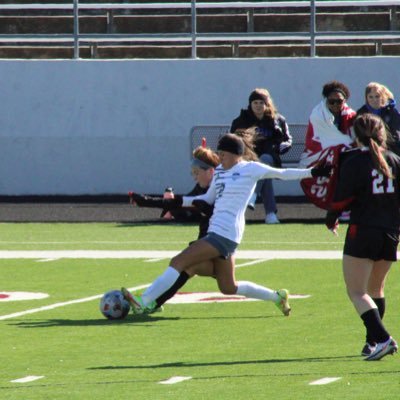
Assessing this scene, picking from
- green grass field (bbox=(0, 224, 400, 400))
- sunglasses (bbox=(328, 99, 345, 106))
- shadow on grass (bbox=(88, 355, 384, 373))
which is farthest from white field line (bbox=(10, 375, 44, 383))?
sunglasses (bbox=(328, 99, 345, 106))

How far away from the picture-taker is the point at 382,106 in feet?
56.2

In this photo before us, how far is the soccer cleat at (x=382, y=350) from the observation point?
31.6 feet

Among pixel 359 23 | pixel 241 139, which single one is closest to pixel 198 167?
pixel 241 139

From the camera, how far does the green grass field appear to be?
8.77 m

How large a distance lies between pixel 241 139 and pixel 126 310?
187 cm

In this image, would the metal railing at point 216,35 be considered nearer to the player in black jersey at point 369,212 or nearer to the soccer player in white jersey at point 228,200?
the soccer player in white jersey at point 228,200

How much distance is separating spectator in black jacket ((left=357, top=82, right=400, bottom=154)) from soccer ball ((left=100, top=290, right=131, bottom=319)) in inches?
189

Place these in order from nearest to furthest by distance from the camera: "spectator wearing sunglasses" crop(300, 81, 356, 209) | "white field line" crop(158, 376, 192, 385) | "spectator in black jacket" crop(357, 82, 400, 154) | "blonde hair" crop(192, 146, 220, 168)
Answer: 1. "white field line" crop(158, 376, 192, 385)
2. "blonde hair" crop(192, 146, 220, 168)
3. "spectator in black jacket" crop(357, 82, 400, 154)
4. "spectator wearing sunglasses" crop(300, 81, 356, 209)

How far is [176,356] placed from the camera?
1012 cm

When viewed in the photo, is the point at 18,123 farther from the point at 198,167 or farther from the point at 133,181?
the point at 198,167

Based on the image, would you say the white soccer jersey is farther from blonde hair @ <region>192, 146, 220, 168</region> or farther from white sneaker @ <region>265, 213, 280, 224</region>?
white sneaker @ <region>265, 213, 280, 224</region>

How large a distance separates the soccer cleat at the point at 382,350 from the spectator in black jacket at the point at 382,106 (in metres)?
6.36

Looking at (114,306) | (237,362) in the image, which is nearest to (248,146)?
(114,306)

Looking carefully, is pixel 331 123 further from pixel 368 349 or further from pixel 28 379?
pixel 28 379
